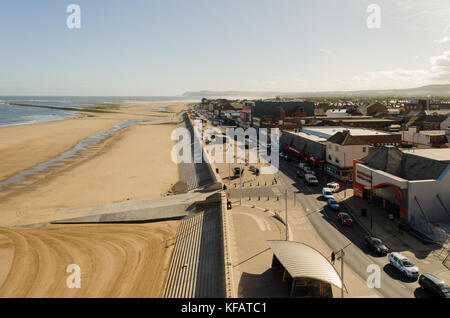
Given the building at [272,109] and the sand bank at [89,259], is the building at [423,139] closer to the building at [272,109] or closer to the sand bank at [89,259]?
the building at [272,109]

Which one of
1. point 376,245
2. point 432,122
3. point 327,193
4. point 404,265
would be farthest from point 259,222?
point 432,122

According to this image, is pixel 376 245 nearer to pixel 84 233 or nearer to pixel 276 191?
pixel 276 191

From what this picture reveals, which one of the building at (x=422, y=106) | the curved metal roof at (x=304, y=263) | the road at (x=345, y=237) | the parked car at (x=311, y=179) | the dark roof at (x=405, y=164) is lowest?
the road at (x=345, y=237)

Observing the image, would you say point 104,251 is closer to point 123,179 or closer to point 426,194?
point 123,179

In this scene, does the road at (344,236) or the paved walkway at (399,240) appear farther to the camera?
the paved walkway at (399,240)

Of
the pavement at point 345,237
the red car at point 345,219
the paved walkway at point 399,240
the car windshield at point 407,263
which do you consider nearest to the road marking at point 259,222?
the pavement at point 345,237
